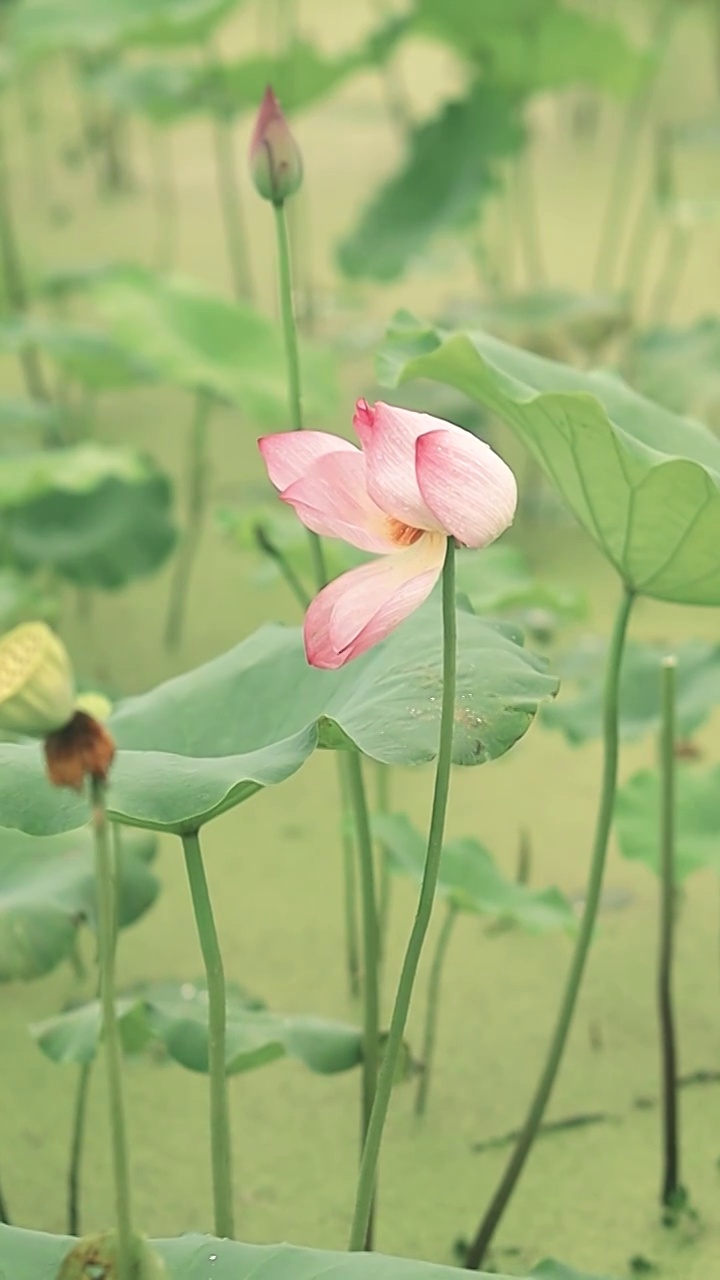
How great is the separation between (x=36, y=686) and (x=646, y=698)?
102cm

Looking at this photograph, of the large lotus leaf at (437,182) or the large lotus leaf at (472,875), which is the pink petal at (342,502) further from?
the large lotus leaf at (437,182)

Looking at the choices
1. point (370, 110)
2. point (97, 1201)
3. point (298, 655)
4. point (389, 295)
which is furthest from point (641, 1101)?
point (370, 110)

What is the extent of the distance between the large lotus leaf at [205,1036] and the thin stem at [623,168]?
2212 millimetres

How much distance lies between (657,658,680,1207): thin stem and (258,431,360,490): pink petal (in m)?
0.44

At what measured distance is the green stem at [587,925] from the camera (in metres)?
1.11

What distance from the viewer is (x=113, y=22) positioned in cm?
286

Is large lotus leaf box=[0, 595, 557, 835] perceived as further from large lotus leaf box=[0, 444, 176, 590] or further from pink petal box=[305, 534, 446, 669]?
large lotus leaf box=[0, 444, 176, 590]

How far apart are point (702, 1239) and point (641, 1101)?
174mm

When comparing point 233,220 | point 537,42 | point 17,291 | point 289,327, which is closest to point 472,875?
point 289,327

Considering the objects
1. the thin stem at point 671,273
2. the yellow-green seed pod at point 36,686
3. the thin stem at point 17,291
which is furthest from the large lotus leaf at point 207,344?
the yellow-green seed pod at point 36,686

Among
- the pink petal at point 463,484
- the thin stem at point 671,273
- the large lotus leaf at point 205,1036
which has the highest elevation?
the pink petal at point 463,484

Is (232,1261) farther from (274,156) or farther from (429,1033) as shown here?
(274,156)

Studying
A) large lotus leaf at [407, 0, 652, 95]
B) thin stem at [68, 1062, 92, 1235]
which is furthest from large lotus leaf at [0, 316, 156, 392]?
thin stem at [68, 1062, 92, 1235]

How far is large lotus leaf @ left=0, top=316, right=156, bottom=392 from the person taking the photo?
89.4 inches
